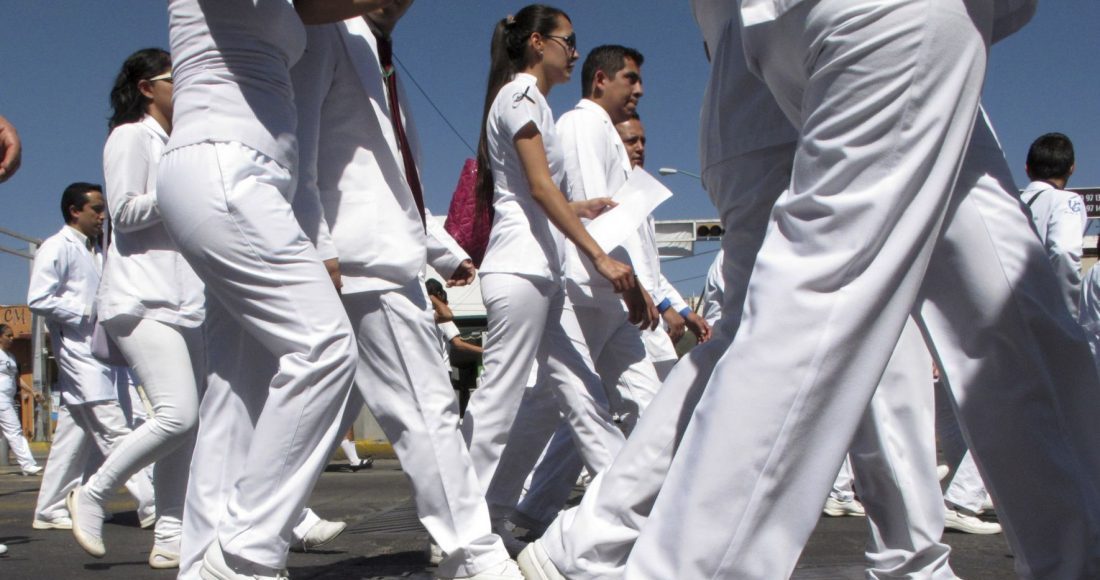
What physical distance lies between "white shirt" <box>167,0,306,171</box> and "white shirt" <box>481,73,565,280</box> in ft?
3.78

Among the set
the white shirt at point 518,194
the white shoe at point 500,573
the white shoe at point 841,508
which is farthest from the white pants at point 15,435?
the white shoe at point 500,573

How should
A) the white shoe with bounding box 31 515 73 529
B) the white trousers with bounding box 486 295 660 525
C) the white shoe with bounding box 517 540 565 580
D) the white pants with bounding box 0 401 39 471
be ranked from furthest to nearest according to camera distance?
the white pants with bounding box 0 401 39 471
the white shoe with bounding box 31 515 73 529
the white trousers with bounding box 486 295 660 525
the white shoe with bounding box 517 540 565 580

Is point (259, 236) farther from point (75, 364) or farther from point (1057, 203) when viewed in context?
point (1057, 203)

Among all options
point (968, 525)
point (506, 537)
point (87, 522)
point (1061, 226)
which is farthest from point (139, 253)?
point (1061, 226)

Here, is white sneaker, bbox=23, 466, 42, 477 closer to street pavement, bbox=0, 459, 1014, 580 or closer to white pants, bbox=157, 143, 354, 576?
street pavement, bbox=0, 459, 1014, 580

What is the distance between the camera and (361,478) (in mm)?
9375

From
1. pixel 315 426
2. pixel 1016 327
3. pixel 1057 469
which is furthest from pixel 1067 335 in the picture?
pixel 315 426

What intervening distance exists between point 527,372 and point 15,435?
9746 mm

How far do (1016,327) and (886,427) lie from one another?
68 centimetres

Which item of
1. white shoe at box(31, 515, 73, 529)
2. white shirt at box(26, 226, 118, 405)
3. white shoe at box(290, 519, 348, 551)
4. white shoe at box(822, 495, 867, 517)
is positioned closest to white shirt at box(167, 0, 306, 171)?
white shoe at box(290, 519, 348, 551)

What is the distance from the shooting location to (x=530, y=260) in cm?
396

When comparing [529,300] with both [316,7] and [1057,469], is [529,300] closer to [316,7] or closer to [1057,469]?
[316,7]

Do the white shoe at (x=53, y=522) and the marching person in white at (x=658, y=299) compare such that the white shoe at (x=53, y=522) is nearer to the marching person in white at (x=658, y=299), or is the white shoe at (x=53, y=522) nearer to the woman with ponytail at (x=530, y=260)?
the woman with ponytail at (x=530, y=260)

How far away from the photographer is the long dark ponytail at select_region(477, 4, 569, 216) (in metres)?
4.48
